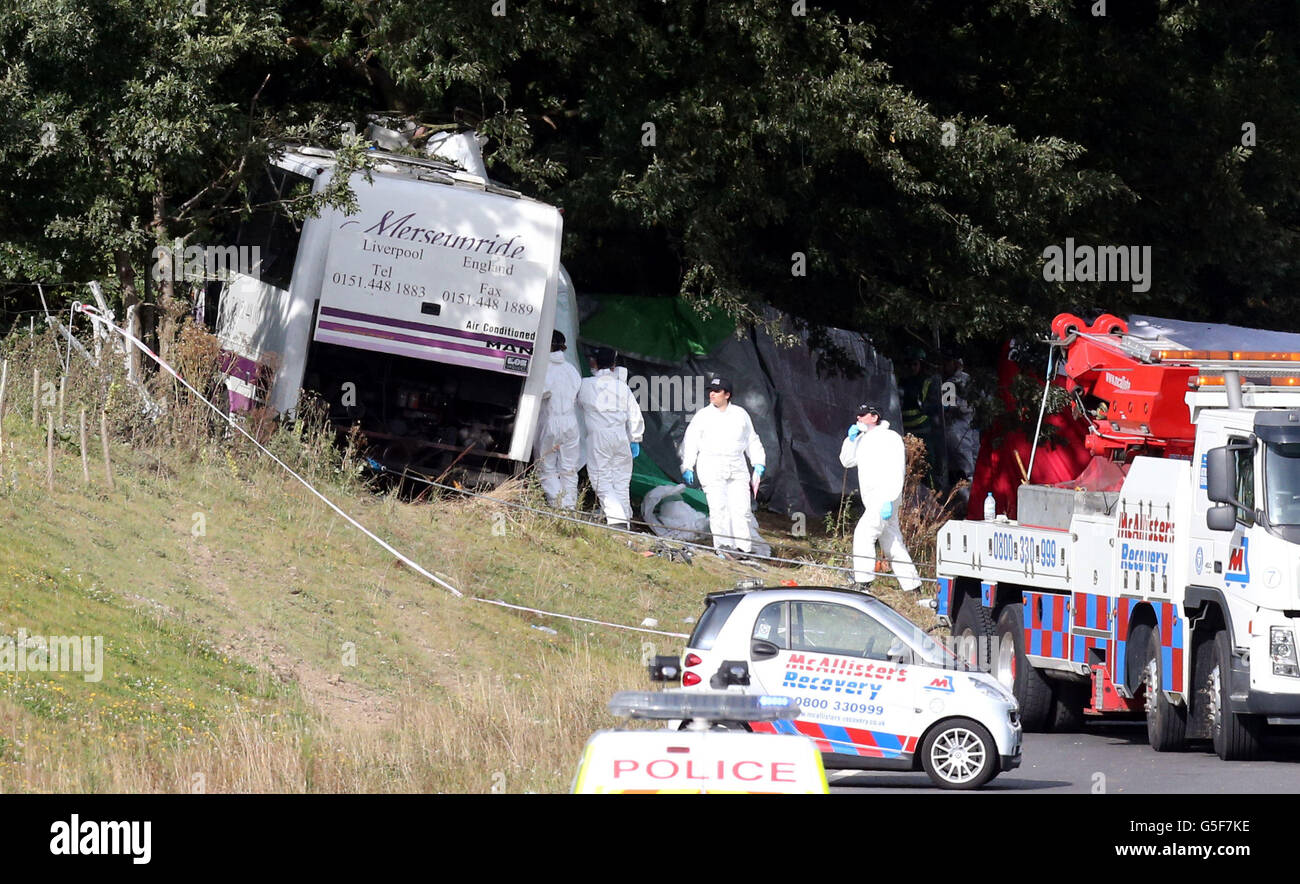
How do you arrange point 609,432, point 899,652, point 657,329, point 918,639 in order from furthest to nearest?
point 657,329 → point 609,432 → point 918,639 → point 899,652

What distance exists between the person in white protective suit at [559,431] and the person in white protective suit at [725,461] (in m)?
1.26

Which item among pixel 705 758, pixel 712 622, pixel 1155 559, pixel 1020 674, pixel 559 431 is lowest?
pixel 1020 674

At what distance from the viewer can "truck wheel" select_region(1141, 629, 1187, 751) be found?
527 inches

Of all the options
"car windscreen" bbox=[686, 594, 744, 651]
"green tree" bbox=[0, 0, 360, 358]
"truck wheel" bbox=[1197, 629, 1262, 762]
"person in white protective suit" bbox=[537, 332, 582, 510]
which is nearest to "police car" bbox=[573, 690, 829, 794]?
"car windscreen" bbox=[686, 594, 744, 651]

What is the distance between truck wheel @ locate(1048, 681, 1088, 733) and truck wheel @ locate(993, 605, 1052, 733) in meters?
0.09

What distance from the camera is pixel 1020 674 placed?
15.6m

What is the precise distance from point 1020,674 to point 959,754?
4091 mm

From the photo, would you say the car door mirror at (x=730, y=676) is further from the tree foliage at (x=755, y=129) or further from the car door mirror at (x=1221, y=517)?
the tree foliage at (x=755, y=129)

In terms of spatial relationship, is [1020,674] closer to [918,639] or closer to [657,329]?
[918,639]

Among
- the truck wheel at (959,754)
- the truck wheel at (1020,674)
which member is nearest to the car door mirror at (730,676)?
the truck wheel at (959,754)

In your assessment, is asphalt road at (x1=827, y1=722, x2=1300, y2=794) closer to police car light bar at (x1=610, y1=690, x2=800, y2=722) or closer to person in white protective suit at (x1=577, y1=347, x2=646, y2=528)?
police car light bar at (x1=610, y1=690, x2=800, y2=722)

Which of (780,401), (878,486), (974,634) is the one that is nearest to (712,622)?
(974,634)
